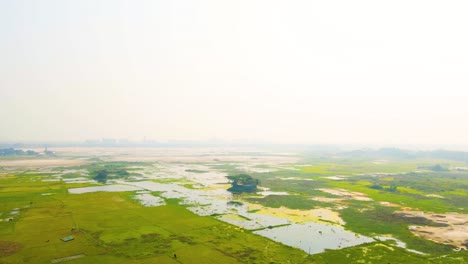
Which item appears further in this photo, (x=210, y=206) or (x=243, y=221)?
(x=210, y=206)

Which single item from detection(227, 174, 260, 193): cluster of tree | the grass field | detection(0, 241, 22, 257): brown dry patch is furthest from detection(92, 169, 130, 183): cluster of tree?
detection(0, 241, 22, 257): brown dry patch

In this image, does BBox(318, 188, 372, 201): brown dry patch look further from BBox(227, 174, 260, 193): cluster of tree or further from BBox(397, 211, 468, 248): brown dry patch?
BBox(227, 174, 260, 193): cluster of tree

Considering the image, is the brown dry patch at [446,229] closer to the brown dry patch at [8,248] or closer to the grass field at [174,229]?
the grass field at [174,229]

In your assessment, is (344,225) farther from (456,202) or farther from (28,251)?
(28,251)

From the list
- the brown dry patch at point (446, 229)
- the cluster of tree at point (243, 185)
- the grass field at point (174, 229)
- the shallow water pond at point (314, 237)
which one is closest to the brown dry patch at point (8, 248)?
the grass field at point (174, 229)

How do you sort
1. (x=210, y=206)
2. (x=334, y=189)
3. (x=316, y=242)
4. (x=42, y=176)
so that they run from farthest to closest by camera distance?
(x=42, y=176) → (x=334, y=189) → (x=210, y=206) → (x=316, y=242)

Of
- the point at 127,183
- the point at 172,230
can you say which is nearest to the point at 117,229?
the point at 172,230
